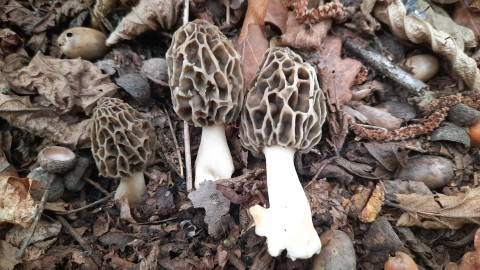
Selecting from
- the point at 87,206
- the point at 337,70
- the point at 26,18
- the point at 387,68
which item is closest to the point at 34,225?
the point at 87,206

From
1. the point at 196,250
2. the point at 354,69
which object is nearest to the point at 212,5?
the point at 354,69

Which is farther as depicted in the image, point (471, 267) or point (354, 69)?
point (354, 69)

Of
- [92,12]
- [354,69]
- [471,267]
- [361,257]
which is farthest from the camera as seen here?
[92,12]

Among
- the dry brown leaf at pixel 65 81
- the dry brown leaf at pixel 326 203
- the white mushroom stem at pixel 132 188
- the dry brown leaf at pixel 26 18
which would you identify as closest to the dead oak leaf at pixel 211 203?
the white mushroom stem at pixel 132 188

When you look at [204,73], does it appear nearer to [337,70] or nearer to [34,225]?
[337,70]

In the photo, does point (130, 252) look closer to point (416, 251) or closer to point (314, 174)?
point (314, 174)

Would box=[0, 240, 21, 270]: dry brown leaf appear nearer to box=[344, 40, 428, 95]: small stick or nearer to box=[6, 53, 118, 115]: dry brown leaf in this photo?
box=[6, 53, 118, 115]: dry brown leaf

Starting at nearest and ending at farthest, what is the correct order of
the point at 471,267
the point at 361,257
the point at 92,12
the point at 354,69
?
the point at 471,267 → the point at 361,257 → the point at 354,69 → the point at 92,12
